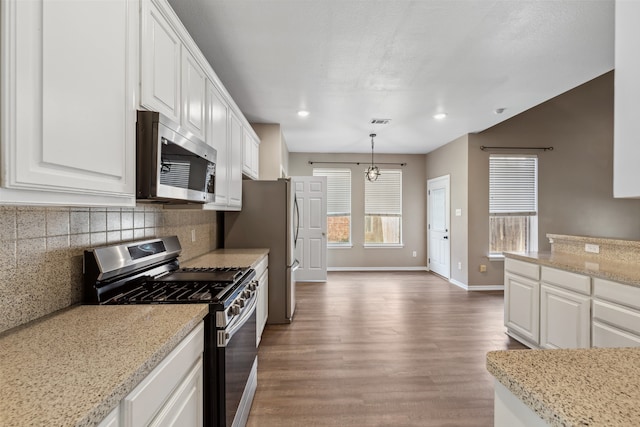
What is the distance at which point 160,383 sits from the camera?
38.9 inches

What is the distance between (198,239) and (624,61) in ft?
9.94

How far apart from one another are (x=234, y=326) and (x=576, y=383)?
1.34 m

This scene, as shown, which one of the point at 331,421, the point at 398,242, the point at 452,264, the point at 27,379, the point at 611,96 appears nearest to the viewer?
the point at 27,379

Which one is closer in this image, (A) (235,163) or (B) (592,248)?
(B) (592,248)

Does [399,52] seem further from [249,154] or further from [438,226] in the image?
[438,226]

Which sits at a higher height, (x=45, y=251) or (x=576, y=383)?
(x=45, y=251)

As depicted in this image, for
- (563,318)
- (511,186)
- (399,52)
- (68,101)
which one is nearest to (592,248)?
(563,318)

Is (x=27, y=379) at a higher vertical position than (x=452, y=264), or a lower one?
higher

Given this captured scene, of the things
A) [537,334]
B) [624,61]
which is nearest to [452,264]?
[537,334]

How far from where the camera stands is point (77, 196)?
1.04m

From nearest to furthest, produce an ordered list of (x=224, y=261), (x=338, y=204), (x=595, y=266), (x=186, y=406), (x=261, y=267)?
1. (x=186, y=406)
2. (x=595, y=266)
3. (x=224, y=261)
4. (x=261, y=267)
5. (x=338, y=204)

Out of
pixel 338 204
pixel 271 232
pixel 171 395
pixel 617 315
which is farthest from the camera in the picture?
pixel 338 204

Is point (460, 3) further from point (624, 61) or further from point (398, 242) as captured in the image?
point (398, 242)

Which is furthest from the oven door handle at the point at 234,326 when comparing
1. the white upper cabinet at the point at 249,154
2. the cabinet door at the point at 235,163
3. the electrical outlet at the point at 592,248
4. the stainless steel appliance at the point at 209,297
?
the electrical outlet at the point at 592,248
